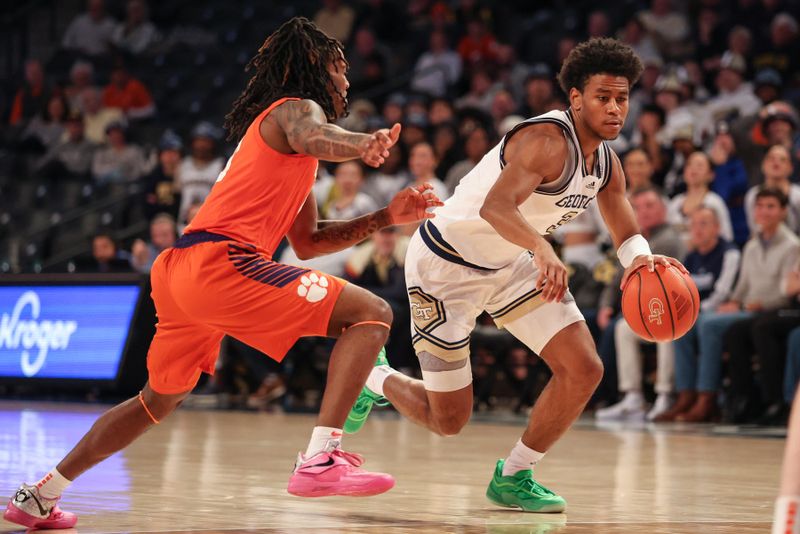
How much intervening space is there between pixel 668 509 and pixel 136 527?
200 centimetres

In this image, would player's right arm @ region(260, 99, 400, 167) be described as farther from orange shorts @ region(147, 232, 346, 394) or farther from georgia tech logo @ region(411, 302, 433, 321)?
georgia tech logo @ region(411, 302, 433, 321)

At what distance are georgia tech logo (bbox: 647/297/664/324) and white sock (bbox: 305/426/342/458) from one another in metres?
1.33

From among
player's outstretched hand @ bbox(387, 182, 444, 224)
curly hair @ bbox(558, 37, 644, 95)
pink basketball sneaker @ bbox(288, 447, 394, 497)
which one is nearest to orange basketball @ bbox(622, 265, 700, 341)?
curly hair @ bbox(558, 37, 644, 95)

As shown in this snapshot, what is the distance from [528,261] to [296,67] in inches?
55.8

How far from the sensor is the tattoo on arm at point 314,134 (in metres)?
3.91

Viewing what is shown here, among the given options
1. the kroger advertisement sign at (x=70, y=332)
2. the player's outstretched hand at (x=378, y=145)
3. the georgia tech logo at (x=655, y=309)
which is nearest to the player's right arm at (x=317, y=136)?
the player's outstretched hand at (x=378, y=145)

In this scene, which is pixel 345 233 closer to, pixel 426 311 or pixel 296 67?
pixel 296 67

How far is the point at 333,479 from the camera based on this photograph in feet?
13.5

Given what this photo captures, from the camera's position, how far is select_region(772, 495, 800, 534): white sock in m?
2.37

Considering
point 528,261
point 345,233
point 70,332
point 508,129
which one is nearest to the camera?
point 345,233

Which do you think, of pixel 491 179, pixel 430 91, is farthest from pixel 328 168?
pixel 491 179

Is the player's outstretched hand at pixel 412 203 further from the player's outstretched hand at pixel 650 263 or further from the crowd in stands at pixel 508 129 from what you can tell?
the crowd in stands at pixel 508 129

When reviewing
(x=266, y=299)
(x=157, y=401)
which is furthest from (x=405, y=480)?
(x=266, y=299)

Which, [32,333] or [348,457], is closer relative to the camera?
[348,457]
